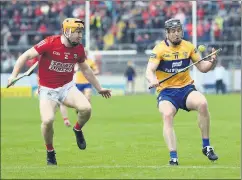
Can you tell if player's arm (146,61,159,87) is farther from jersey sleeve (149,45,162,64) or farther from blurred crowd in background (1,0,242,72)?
blurred crowd in background (1,0,242,72)

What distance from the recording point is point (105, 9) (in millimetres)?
47094

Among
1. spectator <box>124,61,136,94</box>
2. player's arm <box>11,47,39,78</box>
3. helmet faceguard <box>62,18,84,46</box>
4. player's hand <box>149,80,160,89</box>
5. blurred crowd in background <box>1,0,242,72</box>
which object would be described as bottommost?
spectator <box>124,61,136,94</box>

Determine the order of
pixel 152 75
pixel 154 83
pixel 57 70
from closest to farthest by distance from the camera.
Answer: pixel 154 83 < pixel 152 75 < pixel 57 70

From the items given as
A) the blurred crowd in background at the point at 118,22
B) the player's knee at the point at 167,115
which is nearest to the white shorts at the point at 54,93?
the player's knee at the point at 167,115

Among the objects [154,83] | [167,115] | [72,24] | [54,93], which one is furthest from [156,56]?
[54,93]

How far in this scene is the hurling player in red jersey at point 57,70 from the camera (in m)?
13.5

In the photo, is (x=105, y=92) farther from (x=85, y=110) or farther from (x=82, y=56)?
(x=82, y=56)

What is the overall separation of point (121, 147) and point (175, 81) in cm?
389

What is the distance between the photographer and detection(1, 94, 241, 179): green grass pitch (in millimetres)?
12195

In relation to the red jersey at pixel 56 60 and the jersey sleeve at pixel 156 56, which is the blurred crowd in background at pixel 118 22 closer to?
the red jersey at pixel 56 60

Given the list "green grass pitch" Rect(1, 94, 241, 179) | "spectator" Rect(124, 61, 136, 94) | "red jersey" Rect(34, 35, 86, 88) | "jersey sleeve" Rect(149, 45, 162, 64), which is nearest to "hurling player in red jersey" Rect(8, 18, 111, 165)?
"red jersey" Rect(34, 35, 86, 88)

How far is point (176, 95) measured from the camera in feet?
44.7

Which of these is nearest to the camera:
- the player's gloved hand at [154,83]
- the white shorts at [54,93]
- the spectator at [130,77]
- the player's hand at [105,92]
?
the player's gloved hand at [154,83]

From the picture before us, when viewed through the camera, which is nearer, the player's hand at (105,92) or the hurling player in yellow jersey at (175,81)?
the hurling player in yellow jersey at (175,81)
